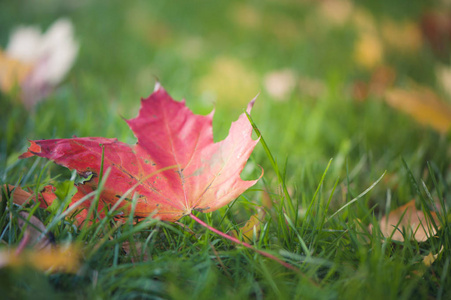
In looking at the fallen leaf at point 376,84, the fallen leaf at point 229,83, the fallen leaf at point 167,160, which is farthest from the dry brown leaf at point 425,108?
the fallen leaf at point 167,160

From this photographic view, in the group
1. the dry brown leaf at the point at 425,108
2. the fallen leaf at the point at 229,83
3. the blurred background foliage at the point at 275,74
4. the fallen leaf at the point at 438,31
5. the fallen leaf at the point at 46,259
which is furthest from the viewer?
the fallen leaf at the point at 438,31

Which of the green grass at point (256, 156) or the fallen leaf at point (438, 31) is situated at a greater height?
the fallen leaf at point (438, 31)

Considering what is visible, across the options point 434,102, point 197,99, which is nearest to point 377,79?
point 434,102

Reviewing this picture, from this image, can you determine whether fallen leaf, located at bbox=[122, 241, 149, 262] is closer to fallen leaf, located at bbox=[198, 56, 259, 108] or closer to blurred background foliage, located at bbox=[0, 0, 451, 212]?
blurred background foliage, located at bbox=[0, 0, 451, 212]

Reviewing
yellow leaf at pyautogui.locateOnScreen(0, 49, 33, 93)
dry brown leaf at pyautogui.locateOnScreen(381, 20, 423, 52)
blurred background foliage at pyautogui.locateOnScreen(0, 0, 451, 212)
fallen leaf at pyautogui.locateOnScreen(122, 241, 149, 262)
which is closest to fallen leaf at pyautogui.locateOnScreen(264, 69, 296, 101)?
blurred background foliage at pyautogui.locateOnScreen(0, 0, 451, 212)

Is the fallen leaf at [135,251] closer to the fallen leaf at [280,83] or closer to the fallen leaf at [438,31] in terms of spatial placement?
the fallen leaf at [280,83]

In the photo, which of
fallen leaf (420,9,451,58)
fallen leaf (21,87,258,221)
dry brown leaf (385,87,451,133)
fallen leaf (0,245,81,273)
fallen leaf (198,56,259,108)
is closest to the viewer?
fallen leaf (0,245,81,273)

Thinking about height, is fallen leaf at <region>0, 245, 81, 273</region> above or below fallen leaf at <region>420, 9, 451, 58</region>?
below

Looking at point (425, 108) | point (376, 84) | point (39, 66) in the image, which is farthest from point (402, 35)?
point (39, 66)
